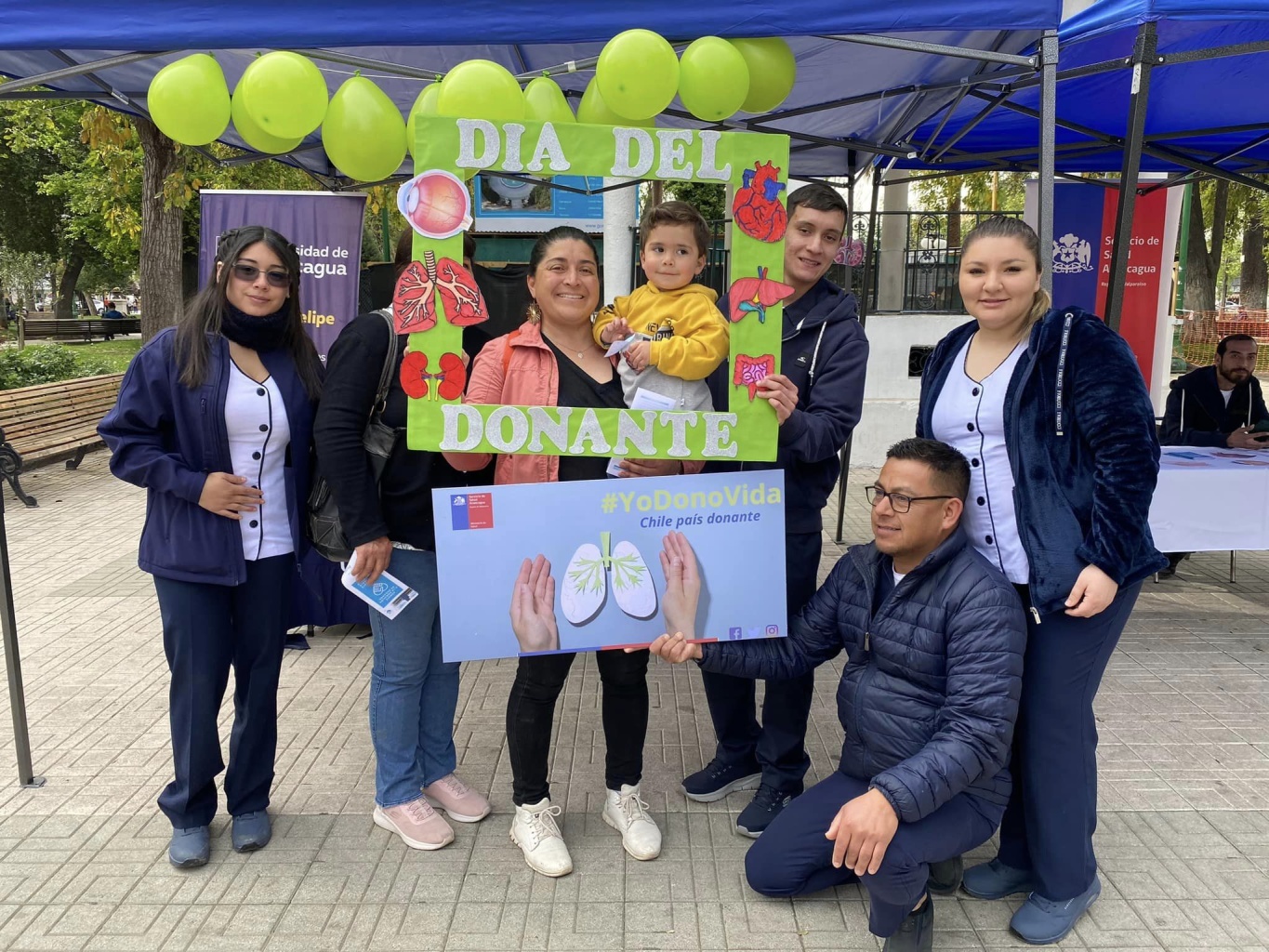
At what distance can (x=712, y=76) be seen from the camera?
9.12 ft

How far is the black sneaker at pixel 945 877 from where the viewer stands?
2781mm

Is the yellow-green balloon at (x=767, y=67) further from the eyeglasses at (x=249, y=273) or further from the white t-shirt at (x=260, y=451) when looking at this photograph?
the white t-shirt at (x=260, y=451)

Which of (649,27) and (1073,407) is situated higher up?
(649,27)

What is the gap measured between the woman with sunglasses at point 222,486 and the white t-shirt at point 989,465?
6.34ft

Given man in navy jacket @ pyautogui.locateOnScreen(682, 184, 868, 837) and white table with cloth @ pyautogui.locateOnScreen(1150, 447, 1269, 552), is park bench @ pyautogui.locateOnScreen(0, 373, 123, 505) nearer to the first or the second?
man in navy jacket @ pyautogui.locateOnScreen(682, 184, 868, 837)

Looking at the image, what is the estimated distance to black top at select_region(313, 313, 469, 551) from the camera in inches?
106

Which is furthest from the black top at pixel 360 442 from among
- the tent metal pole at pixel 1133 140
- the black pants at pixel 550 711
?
the tent metal pole at pixel 1133 140

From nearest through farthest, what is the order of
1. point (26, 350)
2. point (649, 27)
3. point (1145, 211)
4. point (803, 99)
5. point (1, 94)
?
point (649, 27)
point (1, 94)
point (803, 99)
point (1145, 211)
point (26, 350)

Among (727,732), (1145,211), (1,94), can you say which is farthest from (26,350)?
(1145,211)

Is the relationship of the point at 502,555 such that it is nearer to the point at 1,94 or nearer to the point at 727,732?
the point at 727,732

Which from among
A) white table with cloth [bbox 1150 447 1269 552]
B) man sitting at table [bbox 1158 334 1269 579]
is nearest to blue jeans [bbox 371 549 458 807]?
white table with cloth [bbox 1150 447 1269 552]

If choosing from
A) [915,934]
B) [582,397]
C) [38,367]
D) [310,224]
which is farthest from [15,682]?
[38,367]

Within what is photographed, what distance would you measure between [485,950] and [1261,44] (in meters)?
4.01

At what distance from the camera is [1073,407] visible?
2432 millimetres
